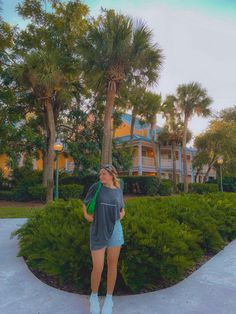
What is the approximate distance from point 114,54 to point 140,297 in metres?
11.5

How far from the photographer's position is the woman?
2.74 metres

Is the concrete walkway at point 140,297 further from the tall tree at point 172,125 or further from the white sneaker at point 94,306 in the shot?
the tall tree at point 172,125

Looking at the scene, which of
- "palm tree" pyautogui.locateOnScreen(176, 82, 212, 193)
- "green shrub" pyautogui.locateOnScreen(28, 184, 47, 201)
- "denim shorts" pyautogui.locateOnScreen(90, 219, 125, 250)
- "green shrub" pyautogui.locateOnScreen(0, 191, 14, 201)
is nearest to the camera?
"denim shorts" pyautogui.locateOnScreen(90, 219, 125, 250)

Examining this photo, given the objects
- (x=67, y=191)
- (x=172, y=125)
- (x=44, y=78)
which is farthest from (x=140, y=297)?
(x=172, y=125)

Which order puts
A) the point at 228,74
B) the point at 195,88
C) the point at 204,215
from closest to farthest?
the point at 204,215 < the point at 228,74 < the point at 195,88

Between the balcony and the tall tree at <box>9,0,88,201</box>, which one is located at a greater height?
the tall tree at <box>9,0,88,201</box>

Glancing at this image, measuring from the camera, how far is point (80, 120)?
16.5 m

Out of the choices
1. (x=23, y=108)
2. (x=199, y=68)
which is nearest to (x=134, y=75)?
(x=199, y=68)

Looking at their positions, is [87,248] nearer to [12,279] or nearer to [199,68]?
[12,279]

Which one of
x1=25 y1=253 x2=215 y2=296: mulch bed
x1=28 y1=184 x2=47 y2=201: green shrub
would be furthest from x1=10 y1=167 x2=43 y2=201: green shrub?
x1=25 y1=253 x2=215 y2=296: mulch bed

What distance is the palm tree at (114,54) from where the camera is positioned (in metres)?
12.4

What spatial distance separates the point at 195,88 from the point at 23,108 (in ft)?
49.1

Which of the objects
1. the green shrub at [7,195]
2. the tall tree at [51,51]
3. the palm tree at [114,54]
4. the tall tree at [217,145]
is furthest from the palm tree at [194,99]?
the green shrub at [7,195]

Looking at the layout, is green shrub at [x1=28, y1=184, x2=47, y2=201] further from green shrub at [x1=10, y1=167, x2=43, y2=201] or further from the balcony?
the balcony
